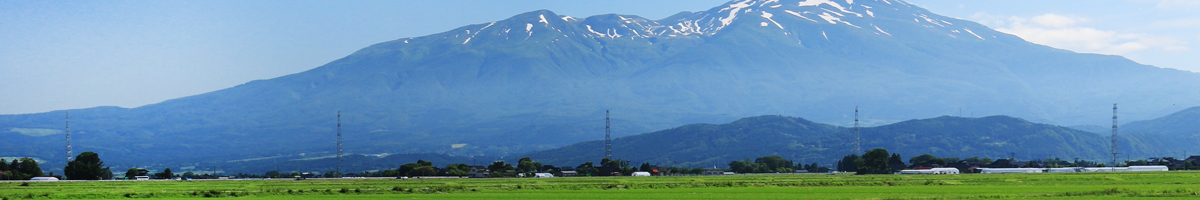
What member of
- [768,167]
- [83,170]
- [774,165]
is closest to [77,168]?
[83,170]

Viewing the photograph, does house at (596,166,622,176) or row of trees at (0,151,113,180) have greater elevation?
row of trees at (0,151,113,180)

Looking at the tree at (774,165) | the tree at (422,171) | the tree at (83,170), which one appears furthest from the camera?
the tree at (774,165)

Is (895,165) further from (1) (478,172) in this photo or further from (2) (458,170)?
(2) (458,170)

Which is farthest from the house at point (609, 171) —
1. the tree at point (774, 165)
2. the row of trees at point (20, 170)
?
the row of trees at point (20, 170)

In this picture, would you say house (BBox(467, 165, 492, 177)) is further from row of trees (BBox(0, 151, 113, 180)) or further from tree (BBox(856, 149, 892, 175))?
tree (BBox(856, 149, 892, 175))

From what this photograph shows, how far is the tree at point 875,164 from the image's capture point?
107 m

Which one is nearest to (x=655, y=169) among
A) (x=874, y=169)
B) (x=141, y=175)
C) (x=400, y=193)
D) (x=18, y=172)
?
(x=874, y=169)

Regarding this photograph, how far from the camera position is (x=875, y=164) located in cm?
10681

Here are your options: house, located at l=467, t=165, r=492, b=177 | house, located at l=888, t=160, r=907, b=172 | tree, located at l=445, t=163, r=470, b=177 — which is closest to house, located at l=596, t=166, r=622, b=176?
house, located at l=467, t=165, r=492, b=177

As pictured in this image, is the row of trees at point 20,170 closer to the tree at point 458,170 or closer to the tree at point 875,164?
the tree at point 458,170

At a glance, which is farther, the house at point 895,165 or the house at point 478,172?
the house at point 895,165

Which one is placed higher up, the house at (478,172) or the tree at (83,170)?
the tree at (83,170)

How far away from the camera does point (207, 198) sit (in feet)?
138

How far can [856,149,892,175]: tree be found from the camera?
10675 centimetres
